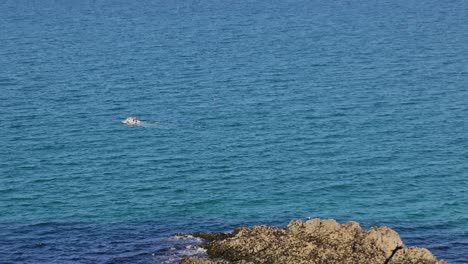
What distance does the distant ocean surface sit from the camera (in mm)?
104438

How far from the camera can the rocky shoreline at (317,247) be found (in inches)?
3140

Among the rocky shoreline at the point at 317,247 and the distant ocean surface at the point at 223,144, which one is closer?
the rocky shoreline at the point at 317,247

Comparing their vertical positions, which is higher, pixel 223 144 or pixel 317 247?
pixel 317 247

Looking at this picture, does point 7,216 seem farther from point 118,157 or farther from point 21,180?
point 118,157

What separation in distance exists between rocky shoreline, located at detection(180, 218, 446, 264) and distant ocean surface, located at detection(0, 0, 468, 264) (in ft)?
22.5

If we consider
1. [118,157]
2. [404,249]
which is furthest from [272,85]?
[404,249]

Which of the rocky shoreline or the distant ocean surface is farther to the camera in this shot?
the distant ocean surface

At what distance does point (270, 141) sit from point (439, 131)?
77.5ft

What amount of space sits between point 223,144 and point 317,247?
173ft

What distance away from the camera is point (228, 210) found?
357 feet

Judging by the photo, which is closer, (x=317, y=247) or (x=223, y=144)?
(x=317, y=247)

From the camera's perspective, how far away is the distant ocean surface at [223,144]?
104m

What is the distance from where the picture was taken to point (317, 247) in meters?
81.6

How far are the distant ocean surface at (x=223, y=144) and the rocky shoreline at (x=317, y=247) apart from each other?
6.86 meters
